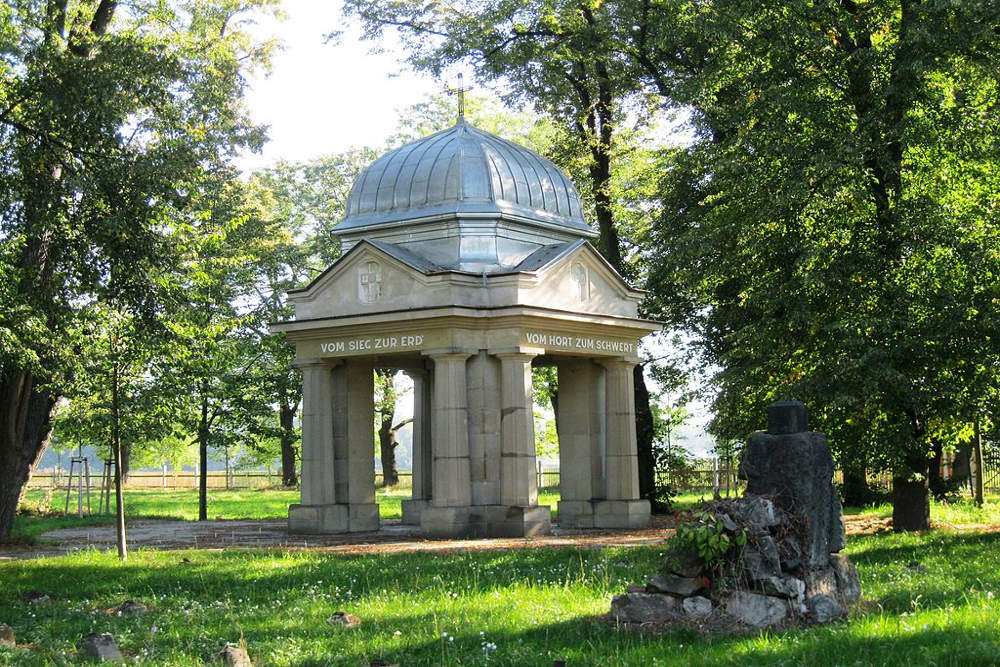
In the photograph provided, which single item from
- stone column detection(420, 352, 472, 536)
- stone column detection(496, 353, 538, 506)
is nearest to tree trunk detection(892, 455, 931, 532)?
stone column detection(496, 353, 538, 506)

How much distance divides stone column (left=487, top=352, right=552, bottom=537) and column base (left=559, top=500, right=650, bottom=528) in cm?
262

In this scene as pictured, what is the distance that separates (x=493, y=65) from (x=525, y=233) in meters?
6.88

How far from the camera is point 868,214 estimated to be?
70.0 ft

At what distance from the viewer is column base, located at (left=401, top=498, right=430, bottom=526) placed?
1077 inches

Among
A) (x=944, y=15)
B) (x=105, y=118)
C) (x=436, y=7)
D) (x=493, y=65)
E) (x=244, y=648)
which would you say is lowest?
(x=244, y=648)

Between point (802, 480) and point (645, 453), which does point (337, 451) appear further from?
point (802, 480)

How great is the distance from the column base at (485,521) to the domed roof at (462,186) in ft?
19.1

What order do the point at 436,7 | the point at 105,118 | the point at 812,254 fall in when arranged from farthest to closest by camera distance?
1. the point at 436,7
2. the point at 812,254
3. the point at 105,118

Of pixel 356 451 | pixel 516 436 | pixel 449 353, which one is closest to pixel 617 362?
pixel 516 436

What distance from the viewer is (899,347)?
1903 cm

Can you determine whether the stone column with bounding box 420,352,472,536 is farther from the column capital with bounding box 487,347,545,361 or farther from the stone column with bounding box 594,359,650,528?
the stone column with bounding box 594,359,650,528

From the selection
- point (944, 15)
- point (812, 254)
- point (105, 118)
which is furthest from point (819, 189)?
point (105, 118)

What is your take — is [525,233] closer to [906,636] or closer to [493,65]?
[493,65]

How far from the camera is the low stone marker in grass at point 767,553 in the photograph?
35.4 ft
